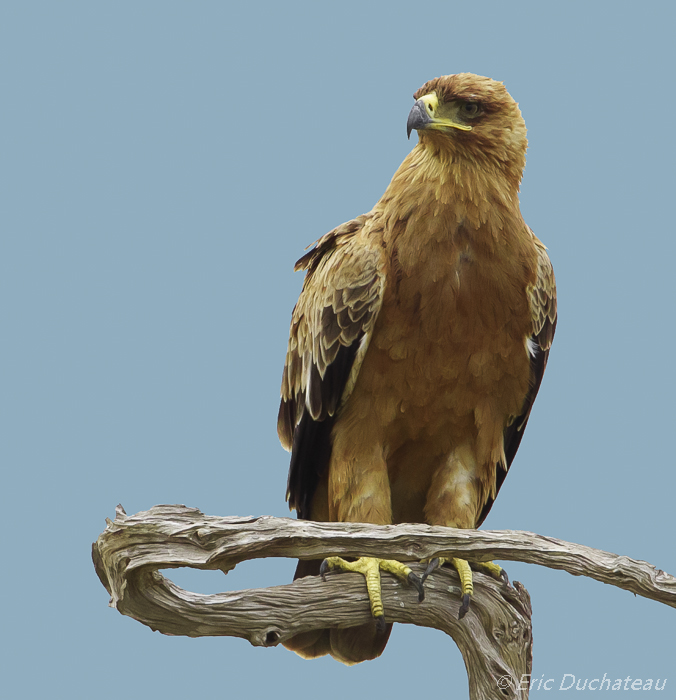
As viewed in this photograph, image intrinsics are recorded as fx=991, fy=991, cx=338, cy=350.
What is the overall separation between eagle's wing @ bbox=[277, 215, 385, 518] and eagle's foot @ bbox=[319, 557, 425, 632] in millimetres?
559

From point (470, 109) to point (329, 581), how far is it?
2493 mm

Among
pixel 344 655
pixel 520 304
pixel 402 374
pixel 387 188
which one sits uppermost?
pixel 387 188

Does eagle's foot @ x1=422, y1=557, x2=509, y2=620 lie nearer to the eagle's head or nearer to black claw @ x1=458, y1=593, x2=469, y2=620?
black claw @ x1=458, y1=593, x2=469, y2=620

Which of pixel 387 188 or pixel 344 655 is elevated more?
pixel 387 188

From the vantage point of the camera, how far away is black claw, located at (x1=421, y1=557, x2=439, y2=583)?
16.6 ft

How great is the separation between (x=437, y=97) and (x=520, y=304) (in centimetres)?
114

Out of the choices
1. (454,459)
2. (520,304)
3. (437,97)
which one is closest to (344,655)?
(454,459)

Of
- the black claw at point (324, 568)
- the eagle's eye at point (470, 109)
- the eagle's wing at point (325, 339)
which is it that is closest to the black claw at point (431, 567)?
the black claw at point (324, 568)

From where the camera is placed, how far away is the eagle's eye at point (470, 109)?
193 inches

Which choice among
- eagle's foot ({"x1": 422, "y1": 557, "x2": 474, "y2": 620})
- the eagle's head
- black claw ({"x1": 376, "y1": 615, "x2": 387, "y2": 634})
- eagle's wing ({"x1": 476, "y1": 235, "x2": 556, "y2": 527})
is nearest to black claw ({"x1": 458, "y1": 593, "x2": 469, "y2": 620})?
eagle's foot ({"x1": 422, "y1": 557, "x2": 474, "y2": 620})

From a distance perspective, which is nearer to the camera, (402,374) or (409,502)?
(402,374)

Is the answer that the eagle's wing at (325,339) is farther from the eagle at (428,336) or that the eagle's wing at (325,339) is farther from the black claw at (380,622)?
the black claw at (380,622)

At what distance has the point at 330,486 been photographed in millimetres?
5375

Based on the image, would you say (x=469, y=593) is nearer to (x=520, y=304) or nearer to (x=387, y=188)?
(x=520, y=304)
